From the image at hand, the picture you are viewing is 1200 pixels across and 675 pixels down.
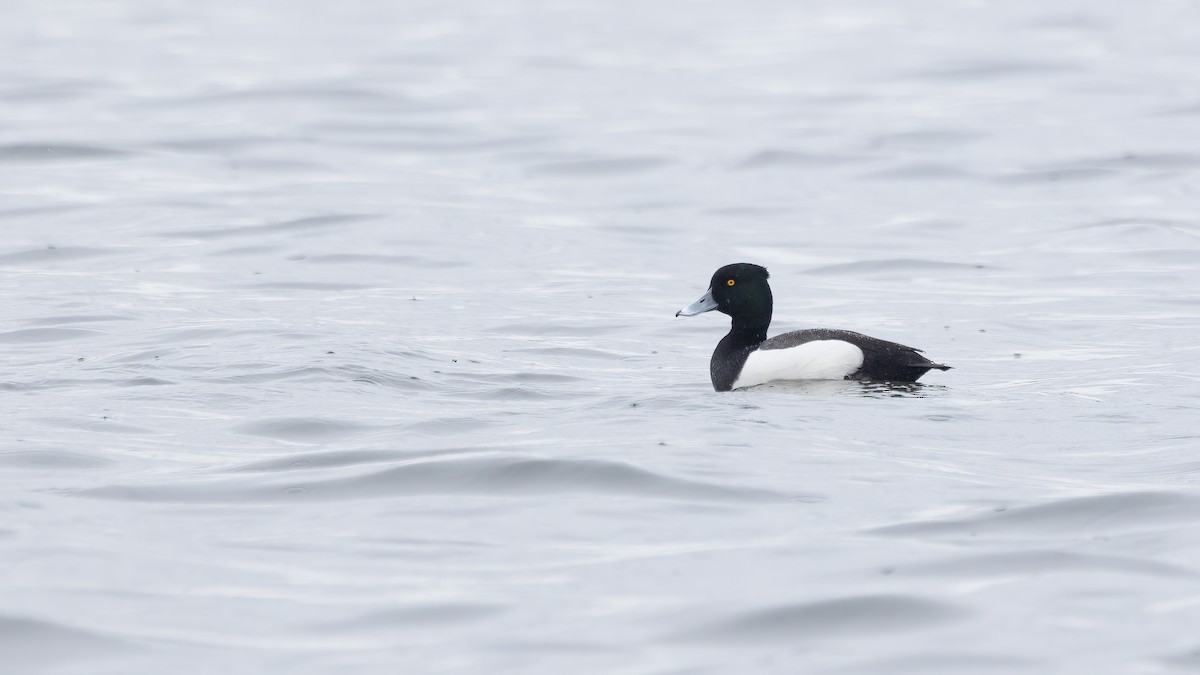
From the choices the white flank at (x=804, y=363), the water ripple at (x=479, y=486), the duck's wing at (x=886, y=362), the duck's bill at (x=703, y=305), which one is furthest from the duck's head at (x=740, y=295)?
the water ripple at (x=479, y=486)

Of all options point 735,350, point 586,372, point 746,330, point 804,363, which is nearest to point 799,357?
point 804,363

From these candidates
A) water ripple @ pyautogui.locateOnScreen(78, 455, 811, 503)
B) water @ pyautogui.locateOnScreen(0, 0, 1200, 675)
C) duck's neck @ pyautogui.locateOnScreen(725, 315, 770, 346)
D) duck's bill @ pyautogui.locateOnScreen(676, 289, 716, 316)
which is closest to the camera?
water @ pyautogui.locateOnScreen(0, 0, 1200, 675)

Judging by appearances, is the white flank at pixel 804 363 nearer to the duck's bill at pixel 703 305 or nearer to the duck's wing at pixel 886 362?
the duck's wing at pixel 886 362

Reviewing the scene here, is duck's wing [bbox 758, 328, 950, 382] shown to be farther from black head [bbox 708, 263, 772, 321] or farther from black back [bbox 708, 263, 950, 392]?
black head [bbox 708, 263, 772, 321]

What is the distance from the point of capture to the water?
6062 millimetres

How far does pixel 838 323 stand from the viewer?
13.1 metres

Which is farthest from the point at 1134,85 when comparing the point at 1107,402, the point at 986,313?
the point at 1107,402

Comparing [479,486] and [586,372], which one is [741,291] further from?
[479,486]

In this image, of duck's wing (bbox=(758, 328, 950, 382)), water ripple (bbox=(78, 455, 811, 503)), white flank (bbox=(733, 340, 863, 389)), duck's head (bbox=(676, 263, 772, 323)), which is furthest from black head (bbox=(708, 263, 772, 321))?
water ripple (bbox=(78, 455, 811, 503))

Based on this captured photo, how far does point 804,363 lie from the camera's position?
10312mm

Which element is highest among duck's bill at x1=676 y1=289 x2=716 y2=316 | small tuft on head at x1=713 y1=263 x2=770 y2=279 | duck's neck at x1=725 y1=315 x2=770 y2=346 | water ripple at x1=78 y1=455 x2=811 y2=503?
small tuft on head at x1=713 y1=263 x2=770 y2=279

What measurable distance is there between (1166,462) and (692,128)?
15.8m

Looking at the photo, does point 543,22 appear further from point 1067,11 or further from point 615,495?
point 615,495

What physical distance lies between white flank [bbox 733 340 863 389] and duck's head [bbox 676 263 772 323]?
0.57 m
